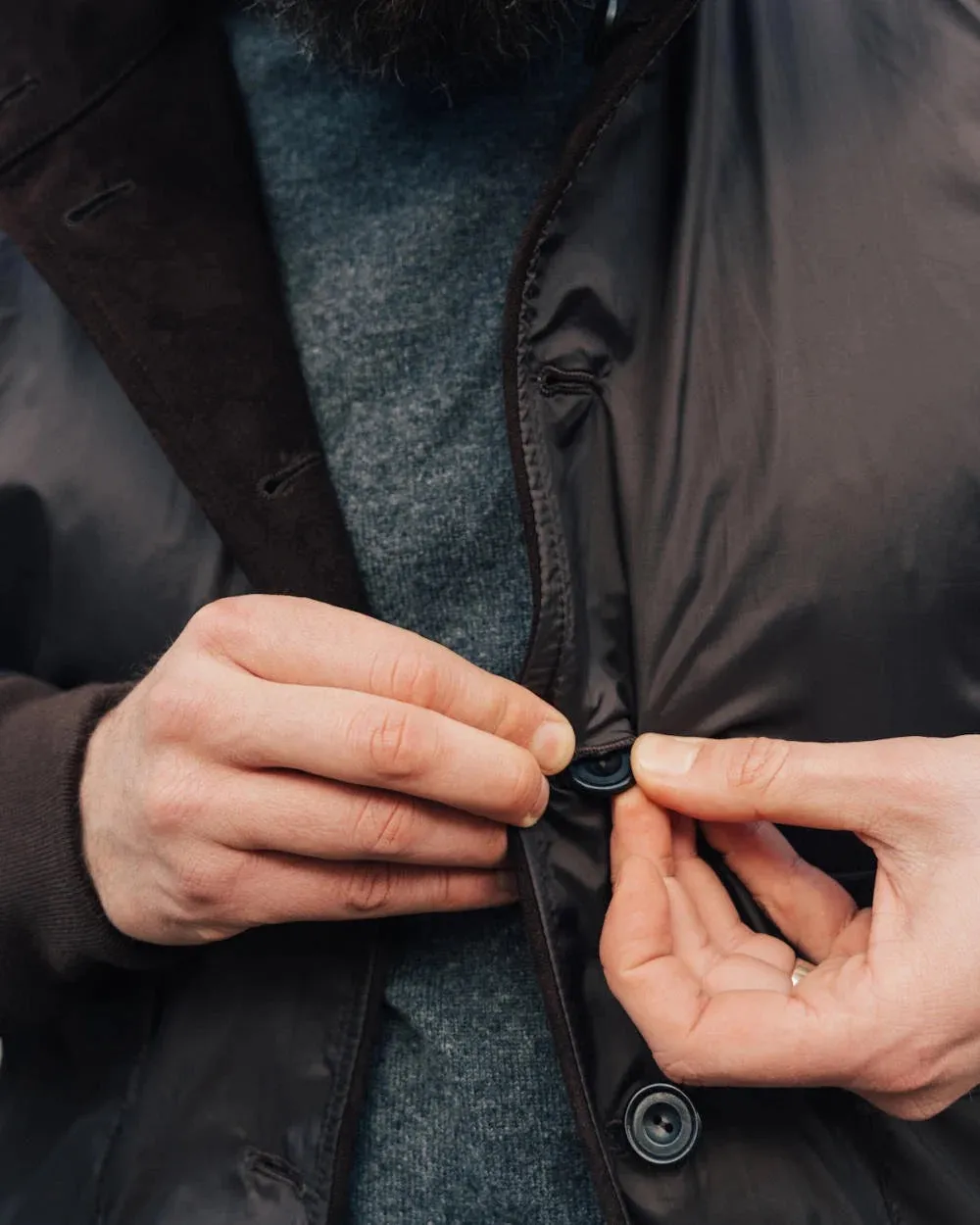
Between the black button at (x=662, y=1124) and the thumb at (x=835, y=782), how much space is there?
18cm

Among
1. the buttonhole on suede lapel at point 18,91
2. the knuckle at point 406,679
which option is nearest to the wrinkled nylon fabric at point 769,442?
the knuckle at point 406,679

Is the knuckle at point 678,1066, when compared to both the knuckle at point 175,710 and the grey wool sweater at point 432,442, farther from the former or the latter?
the knuckle at point 175,710

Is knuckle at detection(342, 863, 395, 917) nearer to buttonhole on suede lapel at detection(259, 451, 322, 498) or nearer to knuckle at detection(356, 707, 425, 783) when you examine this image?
knuckle at detection(356, 707, 425, 783)

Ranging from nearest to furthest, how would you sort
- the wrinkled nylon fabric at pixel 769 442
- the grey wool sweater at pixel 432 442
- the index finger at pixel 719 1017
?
the index finger at pixel 719 1017 < the wrinkled nylon fabric at pixel 769 442 < the grey wool sweater at pixel 432 442

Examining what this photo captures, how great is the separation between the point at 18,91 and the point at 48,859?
0.61m

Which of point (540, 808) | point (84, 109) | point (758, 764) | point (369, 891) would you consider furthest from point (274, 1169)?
point (84, 109)

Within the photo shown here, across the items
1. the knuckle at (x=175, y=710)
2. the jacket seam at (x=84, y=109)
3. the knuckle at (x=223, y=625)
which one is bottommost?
the knuckle at (x=175, y=710)

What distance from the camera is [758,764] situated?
594mm

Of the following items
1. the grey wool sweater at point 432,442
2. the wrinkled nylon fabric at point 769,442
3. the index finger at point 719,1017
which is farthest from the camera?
the grey wool sweater at point 432,442

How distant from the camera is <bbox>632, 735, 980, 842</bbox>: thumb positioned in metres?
0.57

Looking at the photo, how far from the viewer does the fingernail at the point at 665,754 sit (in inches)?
24.9

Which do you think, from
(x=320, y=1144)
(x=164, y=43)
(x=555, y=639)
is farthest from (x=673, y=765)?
(x=164, y=43)

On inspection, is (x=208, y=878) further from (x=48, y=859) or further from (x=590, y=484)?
(x=590, y=484)

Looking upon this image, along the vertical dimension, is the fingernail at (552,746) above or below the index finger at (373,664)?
below
